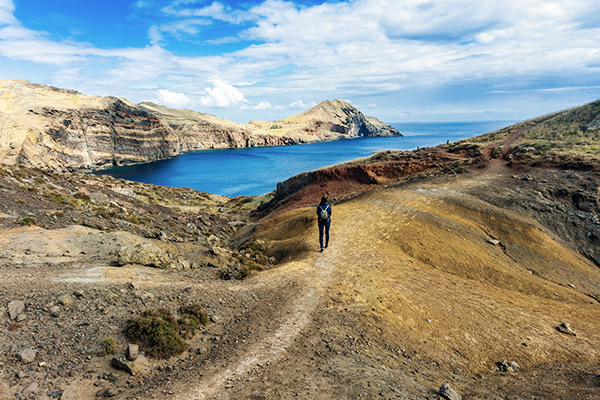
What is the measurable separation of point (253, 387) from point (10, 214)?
64.7 ft

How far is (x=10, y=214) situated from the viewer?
1755cm

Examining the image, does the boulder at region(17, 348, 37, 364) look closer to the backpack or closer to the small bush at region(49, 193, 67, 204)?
the backpack

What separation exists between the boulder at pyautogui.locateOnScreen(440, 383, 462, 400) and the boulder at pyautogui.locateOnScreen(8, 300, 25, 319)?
11255mm

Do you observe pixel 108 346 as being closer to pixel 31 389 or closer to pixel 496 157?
pixel 31 389

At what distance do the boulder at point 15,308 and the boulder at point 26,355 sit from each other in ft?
5.75

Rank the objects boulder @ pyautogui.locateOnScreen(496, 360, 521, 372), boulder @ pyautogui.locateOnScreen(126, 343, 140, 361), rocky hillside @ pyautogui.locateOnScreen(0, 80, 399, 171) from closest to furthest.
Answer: boulder @ pyautogui.locateOnScreen(126, 343, 140, 361) < boulder @ pyautogui.locateOnScreen(496, 360, 521, 372) < rocky hillside @ pyautogui.locateOnScreen(0, 80, 399, 171)

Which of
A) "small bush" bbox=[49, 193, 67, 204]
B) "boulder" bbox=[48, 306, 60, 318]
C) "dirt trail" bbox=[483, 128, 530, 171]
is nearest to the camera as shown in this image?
"boulder" bbox=[48, 306, 60, 318]

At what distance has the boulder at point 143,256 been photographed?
12.7m

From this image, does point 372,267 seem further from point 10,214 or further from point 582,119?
point 582,119

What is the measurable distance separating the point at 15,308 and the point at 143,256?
4.96 m

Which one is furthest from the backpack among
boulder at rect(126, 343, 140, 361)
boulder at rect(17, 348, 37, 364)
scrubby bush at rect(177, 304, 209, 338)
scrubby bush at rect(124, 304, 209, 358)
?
boulder at rect(17, 348, 37, 364)

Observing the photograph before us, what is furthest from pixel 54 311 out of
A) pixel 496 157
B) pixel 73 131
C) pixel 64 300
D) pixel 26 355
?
pixel 73 131

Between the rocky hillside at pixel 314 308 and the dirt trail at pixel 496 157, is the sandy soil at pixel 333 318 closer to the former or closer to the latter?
the rocky hillside at pixel 314 308

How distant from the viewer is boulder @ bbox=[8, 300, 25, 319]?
8.07 metres
